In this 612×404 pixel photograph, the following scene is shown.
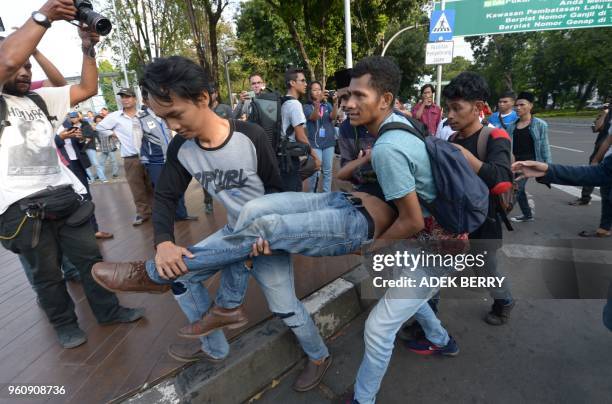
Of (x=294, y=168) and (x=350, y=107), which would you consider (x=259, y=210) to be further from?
(x=294, y=168)

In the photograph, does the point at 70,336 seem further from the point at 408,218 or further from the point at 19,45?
the point at 408,218

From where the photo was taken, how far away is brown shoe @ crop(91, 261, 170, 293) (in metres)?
1.61

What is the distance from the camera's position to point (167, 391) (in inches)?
69.9

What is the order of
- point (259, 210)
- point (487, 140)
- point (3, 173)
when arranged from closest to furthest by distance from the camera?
point (259, 210)
point (3, 173)
point (487, 140)

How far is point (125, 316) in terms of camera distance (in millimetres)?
2525

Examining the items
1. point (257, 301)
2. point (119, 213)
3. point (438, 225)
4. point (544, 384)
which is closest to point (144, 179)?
point (119, 213)

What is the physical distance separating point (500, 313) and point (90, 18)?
136 inches

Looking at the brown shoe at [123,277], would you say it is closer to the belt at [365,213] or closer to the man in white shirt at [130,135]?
the belt at [365,213]

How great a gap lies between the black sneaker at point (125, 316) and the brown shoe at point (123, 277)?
1082 millimetres

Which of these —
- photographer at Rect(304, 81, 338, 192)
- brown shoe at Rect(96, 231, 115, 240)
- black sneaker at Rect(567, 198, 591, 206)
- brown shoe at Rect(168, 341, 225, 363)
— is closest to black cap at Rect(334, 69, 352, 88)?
photographer at Rect(304, 81, 338, 192)

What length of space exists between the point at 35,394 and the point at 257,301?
1.47 metres

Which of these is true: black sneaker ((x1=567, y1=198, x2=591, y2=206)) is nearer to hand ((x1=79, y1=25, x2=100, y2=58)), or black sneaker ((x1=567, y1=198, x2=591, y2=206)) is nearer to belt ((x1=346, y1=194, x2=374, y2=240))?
belt ((x1=346, y1=194, x2=374, y2=240))

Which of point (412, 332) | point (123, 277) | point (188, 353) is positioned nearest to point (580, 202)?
point (412, 332)

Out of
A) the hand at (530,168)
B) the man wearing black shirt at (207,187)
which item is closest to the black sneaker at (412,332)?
the man wearing black shirt at (207,187)
